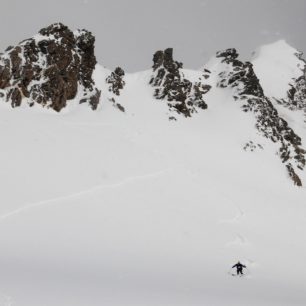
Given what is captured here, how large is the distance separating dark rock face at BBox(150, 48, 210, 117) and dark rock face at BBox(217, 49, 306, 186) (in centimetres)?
402

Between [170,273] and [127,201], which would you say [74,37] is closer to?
[127,201]

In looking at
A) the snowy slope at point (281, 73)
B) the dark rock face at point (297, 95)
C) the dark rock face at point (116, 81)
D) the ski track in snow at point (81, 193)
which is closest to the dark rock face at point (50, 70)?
the dark rock face at point (116, 81)

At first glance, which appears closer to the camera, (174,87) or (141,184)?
(141,184)

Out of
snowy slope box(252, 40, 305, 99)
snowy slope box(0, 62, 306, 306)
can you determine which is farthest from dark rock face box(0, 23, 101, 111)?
snowy slope box(252, 40, 305, 99)

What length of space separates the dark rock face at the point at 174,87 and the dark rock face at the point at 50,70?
9087 mm

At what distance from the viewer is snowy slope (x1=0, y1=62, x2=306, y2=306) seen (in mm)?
13742

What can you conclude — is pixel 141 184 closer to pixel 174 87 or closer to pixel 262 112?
pixel 174 87

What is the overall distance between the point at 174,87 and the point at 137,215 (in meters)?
25.4

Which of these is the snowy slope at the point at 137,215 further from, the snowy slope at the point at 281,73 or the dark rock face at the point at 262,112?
the snowy slope at the point at 281,73

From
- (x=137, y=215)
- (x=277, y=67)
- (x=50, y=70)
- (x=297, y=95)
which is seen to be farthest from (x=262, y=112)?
(x=277, y=67)

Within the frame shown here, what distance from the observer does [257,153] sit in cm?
3859

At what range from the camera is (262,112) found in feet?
144

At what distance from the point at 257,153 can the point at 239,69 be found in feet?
50.4

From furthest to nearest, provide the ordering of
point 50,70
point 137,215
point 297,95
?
1. point 297,95
2. point 50,70
3. point 137,215
